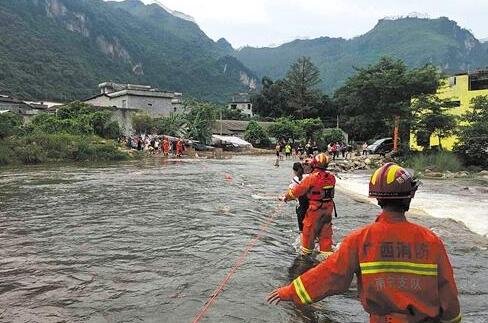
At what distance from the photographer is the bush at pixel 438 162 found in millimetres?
29906

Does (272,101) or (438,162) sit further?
(272,101)

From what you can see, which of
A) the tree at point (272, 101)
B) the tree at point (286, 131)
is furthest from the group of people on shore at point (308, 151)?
the tree at point (272, 101)

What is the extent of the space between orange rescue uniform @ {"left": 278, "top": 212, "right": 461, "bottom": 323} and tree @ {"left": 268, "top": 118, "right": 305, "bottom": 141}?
5923cm

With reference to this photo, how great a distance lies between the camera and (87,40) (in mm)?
121000

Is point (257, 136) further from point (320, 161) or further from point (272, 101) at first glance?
point (320, 161)

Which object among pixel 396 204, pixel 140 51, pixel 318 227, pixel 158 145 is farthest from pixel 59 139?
pixel 140 51

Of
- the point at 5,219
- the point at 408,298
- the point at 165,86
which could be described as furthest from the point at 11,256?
the point at 165,86

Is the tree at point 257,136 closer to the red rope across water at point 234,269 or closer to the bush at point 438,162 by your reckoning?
the bush at point 438,162

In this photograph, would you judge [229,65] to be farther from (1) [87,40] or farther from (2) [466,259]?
(2) [466,259]

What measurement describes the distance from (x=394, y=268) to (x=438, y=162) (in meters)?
29.2

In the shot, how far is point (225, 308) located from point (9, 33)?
103882mm

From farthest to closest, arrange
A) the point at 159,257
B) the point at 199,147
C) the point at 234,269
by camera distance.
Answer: the point at 199,147 < the point at 159,257 < the point at 234,269

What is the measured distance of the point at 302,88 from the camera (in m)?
84.2

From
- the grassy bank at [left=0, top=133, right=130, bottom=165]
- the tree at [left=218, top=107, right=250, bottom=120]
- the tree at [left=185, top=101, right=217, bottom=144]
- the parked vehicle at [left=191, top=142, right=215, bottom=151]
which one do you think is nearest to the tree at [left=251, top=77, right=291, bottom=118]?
the tree at [left=218, top=107, right=250, bottom=120]
